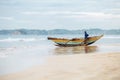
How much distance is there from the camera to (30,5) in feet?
16.4

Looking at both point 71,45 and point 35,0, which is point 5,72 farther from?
point 71,45

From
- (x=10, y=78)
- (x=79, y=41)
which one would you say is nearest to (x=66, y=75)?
(x=10, y=78)

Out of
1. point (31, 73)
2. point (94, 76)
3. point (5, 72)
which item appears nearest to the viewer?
point (94, 76)

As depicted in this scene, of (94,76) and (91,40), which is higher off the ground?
(94,76)

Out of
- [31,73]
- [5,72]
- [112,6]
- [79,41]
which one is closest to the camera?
[31,73]

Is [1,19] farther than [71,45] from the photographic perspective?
No

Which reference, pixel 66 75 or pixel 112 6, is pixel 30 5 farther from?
pixel 66 75

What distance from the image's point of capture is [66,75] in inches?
104

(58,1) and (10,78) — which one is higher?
(58,1)

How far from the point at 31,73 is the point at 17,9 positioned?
2.57 m

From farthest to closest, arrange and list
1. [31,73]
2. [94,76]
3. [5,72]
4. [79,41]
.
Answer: [79,41] → [5,72] → [31,73] → [94,76]

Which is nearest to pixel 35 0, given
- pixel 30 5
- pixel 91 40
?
pixel 30 5

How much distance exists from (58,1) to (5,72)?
2.34 meters

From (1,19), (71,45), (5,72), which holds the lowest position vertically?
(71,45)
